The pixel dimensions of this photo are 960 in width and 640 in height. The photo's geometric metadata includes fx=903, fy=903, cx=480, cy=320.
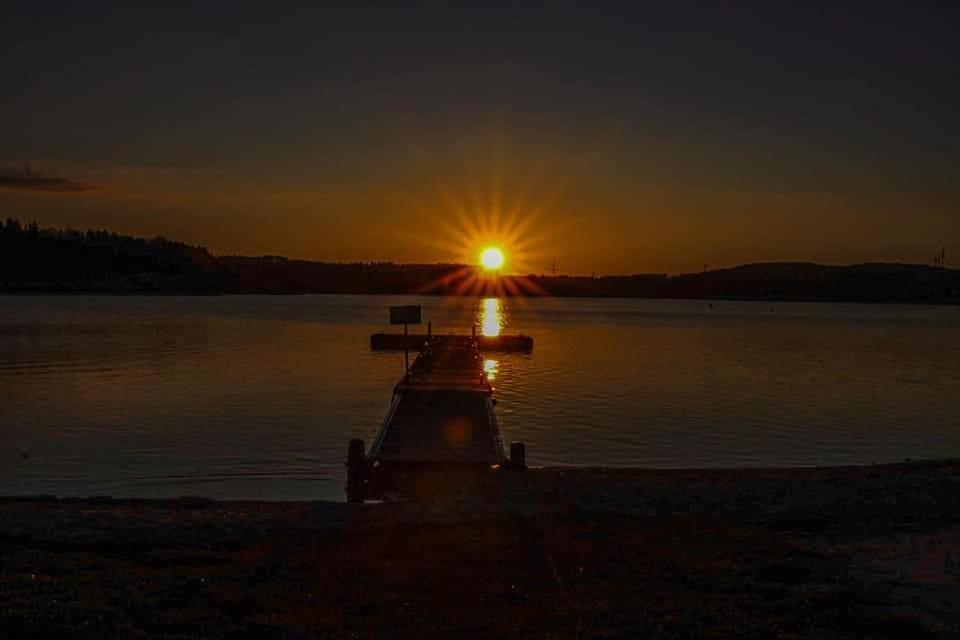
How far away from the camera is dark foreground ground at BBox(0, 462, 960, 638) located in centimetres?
808

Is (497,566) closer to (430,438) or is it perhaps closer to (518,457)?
(518,457)

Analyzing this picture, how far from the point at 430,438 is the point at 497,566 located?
1226 cm

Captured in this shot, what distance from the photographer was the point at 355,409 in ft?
117

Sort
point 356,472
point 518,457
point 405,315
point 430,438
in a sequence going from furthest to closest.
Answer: point 405,315, point 430,438, point 518,457, point 356,472

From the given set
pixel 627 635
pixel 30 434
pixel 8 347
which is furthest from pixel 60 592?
pixel 8 347

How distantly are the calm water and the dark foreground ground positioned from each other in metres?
8.49

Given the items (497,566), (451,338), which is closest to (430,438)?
(497,566)

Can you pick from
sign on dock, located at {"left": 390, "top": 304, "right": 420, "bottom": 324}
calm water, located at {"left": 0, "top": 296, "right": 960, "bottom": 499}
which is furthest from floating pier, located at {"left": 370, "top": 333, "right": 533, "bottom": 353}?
sign on dock, located at {"left": 390, "top": 304, "right": 420, "bottom": 324}

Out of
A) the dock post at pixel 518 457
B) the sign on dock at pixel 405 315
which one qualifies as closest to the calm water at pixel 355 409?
the sign on dock at pixel 405 315

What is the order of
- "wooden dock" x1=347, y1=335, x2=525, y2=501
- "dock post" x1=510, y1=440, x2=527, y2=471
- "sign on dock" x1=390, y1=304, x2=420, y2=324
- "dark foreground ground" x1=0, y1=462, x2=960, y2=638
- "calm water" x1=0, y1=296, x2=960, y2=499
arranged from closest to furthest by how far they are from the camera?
"dark foreground ground" x1=0, y1=462, x2=960, y2=638, "wooden dock" x1=347, y1=335, x2=525, y2=501, "dock post" x1=510, y1=440, x2=527, y2=471, "calm water" x1=0, y1=296, x2=960, y2=499, "sign on dock" x1=390, y1=304, x2=420, y2=324

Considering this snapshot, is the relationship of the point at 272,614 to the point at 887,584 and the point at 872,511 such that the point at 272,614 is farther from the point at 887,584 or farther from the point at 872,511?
the point at 872,511

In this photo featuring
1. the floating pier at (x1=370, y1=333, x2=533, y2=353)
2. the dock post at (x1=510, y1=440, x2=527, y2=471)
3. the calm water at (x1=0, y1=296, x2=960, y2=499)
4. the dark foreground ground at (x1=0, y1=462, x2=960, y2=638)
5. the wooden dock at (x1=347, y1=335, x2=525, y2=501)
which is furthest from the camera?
the floating pier at (x1=370, y1=333, x2=533, y2=353)

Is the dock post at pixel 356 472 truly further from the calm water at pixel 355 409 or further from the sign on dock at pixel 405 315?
the sign on dock at pixel 405 315

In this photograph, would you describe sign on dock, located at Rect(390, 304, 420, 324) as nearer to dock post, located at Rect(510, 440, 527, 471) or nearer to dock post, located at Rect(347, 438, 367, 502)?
dock post, located at Rect(347, 438, 367, 502)
